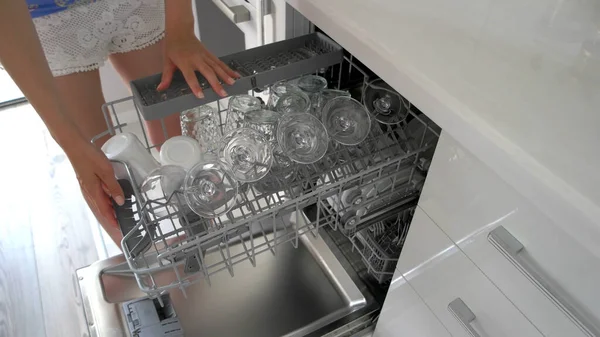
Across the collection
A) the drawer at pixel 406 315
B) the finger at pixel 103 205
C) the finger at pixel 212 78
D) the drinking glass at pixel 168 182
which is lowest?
the drawer at pixel 406 315

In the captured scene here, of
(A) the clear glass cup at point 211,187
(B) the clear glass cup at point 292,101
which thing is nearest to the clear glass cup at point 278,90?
(B) the clear glass cup at point 292,101

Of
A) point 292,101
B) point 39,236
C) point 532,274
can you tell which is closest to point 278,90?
point 292,101

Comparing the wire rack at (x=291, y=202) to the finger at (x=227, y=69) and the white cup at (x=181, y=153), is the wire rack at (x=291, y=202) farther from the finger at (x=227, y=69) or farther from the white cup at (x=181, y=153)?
the finger at (x=227, y=69)

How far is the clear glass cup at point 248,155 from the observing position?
81cm

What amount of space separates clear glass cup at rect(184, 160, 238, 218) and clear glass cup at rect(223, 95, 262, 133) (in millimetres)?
180

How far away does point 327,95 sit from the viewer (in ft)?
3.12

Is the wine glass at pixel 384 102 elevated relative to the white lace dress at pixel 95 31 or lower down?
lower down

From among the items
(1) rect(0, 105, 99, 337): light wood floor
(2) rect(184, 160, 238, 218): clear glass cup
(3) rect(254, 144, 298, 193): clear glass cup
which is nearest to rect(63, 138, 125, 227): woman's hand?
(2) rect(184, 160, 238, 218): clear glass cup

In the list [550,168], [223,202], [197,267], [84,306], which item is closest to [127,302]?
[84,306]

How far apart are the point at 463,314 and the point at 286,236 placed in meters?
0.38

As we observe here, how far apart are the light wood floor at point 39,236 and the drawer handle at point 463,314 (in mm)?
1105

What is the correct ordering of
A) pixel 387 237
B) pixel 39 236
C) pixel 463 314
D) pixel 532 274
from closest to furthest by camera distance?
1. pixel 532 274
2. pixel 463 314
3. pixel 387 237
4. pixel 39 236

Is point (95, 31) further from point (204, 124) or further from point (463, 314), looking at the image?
point (463, 314)

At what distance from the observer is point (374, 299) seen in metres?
1.09
